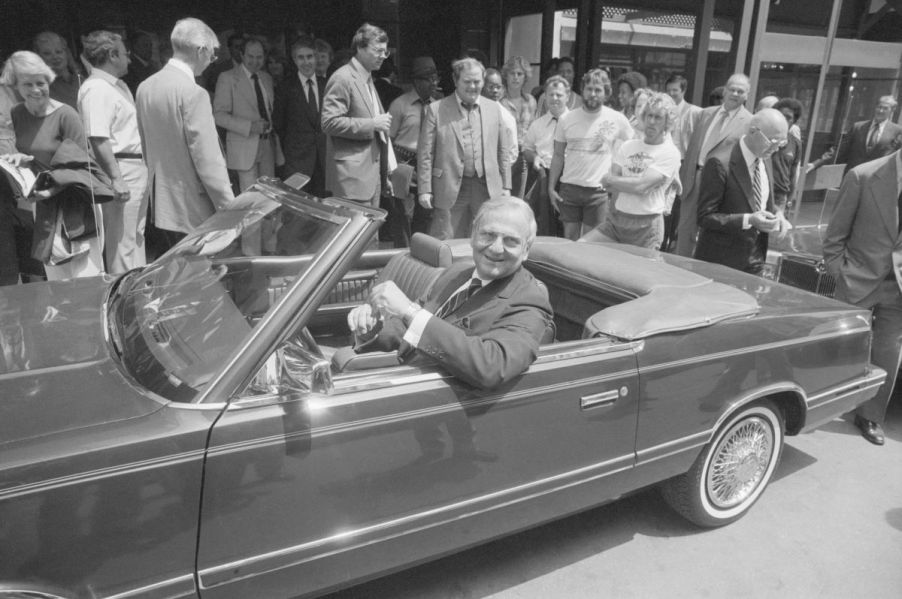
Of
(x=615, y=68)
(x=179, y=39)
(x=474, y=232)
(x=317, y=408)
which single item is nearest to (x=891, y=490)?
(x=474, y=232)

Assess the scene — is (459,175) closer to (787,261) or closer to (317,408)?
(787,261)

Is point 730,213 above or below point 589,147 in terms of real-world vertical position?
below

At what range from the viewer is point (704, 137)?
5980mm

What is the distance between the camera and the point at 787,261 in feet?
15.2

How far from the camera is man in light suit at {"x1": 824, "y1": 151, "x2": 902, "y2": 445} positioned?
12.0ft

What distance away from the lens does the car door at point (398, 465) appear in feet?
5.90

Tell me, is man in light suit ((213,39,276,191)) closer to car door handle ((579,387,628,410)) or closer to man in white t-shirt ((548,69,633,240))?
man in white t-shirt ((548,69,633,240))

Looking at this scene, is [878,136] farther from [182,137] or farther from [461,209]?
[182,137]

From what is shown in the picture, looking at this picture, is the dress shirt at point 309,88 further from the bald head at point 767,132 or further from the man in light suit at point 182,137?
the bald head at point 767,132

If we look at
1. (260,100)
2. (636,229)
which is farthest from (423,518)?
(260,100)

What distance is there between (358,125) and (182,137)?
1205mm

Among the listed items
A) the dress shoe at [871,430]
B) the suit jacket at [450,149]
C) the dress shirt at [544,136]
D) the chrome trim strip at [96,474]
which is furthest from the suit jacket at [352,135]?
the dress shoe at [871,430]

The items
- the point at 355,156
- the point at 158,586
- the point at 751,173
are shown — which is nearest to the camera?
the point at 158,586

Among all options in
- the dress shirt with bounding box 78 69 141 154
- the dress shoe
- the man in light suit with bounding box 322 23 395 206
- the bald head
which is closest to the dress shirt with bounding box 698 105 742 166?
the bald head
